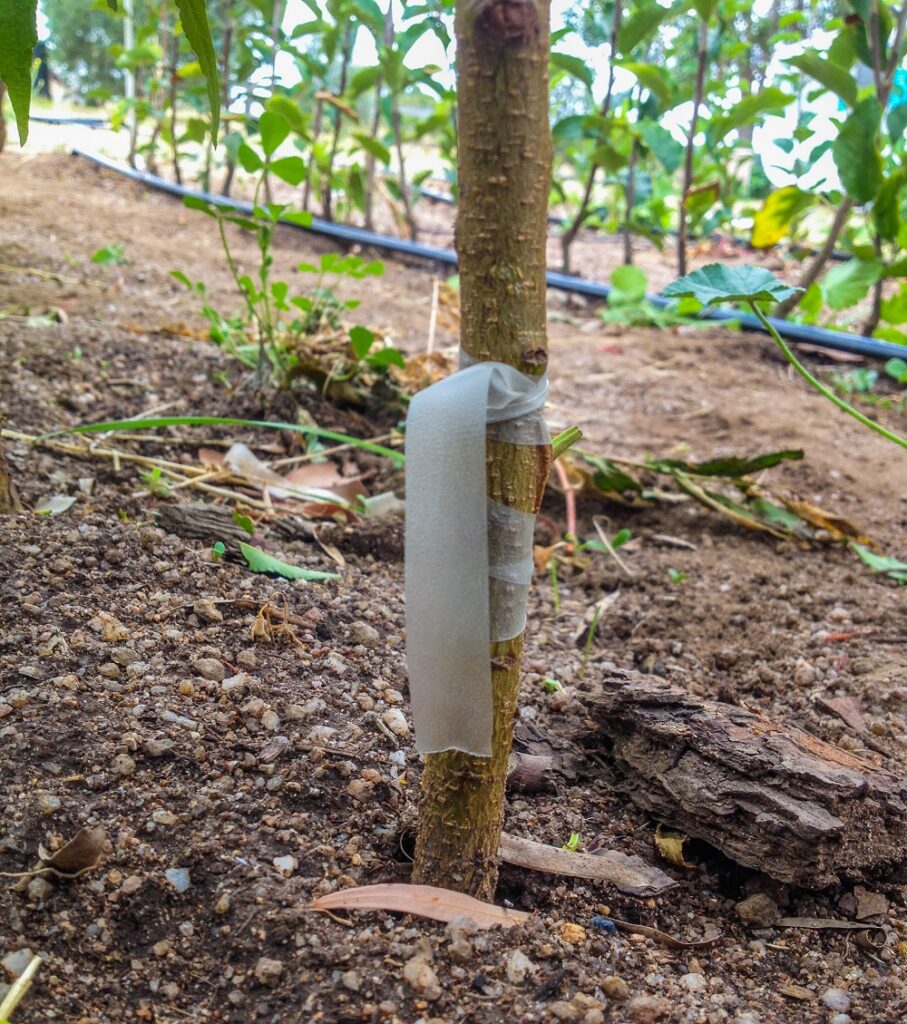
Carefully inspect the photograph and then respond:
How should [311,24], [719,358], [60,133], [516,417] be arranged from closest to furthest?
[516,417], [719,358], [311,24], [60,133]

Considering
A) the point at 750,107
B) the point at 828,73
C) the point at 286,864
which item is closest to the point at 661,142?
the point at 750,107

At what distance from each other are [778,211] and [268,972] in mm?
3114

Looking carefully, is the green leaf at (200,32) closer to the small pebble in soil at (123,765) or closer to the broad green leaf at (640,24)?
the small pebble in soil at (123,765)

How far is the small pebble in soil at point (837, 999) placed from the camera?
70 centimetres

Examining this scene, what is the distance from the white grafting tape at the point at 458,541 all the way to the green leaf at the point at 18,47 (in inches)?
12.9

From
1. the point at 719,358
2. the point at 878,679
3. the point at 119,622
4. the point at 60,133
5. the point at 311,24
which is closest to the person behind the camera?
the point at 119,622

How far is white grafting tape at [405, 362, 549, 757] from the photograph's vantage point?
24.1 inches

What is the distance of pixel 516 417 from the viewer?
63 cm

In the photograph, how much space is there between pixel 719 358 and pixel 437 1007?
102 inches

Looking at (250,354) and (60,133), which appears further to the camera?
(60,133)

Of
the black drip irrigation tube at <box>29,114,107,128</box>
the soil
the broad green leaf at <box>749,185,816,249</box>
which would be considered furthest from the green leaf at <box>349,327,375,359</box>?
the black drip irrigation tube at <box>29,114,107,128</box>

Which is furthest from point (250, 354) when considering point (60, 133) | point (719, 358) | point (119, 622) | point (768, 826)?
point (60, 133)

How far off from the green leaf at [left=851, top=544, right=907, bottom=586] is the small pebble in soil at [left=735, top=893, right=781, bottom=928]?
3.02 ft

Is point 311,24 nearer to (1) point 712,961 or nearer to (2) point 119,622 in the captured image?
(2) point 119,622
